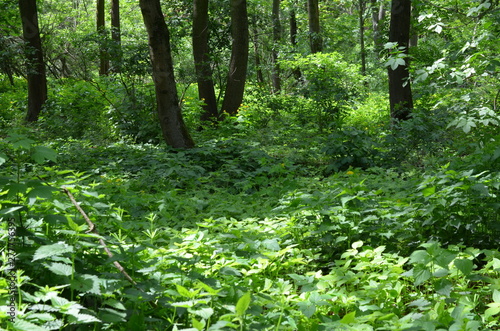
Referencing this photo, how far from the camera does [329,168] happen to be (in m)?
7.01

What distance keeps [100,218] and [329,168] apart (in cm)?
392

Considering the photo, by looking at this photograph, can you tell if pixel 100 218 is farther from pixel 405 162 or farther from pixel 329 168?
pixel 405 162

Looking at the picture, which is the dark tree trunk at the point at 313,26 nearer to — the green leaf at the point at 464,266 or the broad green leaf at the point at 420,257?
the broad green leaf at the point at 420,257

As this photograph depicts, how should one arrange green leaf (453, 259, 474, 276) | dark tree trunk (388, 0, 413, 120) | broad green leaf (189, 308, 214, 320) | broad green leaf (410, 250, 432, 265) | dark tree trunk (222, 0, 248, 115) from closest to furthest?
broad green leaf (189, 308, 214, 320), green leaf (453, 259, 474, 276), broad green leaf (410, 250, 432, 265), dark tree trunk (388, 0, 413, 120), dark tree trunk (222, 0, 248, 115)

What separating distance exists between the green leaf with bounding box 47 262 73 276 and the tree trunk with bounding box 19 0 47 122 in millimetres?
11858

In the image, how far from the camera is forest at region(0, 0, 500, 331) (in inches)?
92.5

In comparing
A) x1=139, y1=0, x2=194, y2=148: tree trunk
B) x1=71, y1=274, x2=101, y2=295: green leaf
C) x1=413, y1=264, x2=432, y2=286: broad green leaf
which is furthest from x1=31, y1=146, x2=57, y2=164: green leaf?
x1=139, y1=0, x2=194, y2=148: tree trunk

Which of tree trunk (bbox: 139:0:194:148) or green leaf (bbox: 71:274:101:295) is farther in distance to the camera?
tree trunk (bbox: 139:0:194:148)

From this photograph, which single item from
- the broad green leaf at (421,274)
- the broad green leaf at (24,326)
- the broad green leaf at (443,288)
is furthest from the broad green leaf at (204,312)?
the broad green leaf at (443,288)

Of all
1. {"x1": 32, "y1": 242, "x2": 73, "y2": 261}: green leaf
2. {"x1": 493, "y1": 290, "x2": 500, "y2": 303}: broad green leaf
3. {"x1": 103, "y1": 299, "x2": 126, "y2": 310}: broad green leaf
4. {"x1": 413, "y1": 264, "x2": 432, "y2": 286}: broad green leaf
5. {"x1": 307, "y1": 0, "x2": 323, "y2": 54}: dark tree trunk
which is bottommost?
{"x1": 493, "y1": 290, "x2": 500, "y2": 303}: broad green leaf

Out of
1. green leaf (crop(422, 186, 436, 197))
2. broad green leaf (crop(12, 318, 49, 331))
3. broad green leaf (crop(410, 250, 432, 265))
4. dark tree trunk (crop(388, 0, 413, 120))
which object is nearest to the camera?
broad green leaf (crop(12, 318, 49, 331))

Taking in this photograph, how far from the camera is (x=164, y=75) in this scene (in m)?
7.80

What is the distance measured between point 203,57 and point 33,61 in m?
5.41

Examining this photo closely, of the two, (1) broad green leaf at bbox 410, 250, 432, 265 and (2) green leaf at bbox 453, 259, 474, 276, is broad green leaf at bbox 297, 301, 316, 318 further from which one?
(2) green leaf at bbox 453, 259, 474, 276
